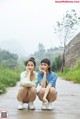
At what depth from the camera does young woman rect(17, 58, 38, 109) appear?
28.6ft

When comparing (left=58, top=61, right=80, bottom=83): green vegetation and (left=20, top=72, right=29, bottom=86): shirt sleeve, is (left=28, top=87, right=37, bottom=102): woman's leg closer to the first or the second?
(left=20, top=72, right=29, bottom=86): shirt sleeve

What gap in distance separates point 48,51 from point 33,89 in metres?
134

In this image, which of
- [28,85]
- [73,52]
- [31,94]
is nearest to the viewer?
[28,85]

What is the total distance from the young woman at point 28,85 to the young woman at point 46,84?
14 centimetres

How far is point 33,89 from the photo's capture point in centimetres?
871

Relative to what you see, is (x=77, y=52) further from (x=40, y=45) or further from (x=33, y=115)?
(x=40, y=45)

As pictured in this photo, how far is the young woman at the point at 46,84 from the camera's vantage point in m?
8.80

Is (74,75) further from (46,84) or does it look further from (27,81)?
(27,81)

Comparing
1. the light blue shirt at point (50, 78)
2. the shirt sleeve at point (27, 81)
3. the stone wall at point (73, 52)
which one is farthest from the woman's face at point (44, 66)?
the stone wall at point (73, 52)

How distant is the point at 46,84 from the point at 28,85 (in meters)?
0.46

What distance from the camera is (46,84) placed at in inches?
352

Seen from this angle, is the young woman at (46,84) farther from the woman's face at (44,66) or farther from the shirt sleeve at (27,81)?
the shirt sleeve at (27,81)

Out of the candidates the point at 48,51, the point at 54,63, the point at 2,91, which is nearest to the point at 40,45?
the point at 48,51

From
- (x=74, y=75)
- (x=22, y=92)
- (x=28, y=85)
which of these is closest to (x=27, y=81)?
(x=28, y=85)
